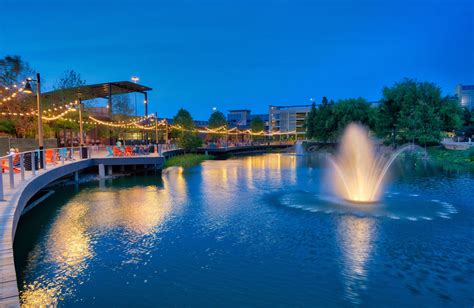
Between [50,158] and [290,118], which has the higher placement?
[290,118]

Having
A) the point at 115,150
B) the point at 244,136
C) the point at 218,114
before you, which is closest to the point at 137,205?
the point at 115,150

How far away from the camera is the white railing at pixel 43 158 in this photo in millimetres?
13252

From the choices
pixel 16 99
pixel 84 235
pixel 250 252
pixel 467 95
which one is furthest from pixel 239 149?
pixel 467 95

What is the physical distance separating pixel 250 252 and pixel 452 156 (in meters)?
38.9

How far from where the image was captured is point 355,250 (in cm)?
979

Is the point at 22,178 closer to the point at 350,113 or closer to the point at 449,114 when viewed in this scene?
the point at 449,114

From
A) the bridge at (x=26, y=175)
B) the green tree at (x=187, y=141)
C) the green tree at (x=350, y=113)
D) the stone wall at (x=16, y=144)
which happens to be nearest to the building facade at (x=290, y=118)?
the green tree at (x=350, y=113)

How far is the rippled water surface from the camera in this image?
7363mm

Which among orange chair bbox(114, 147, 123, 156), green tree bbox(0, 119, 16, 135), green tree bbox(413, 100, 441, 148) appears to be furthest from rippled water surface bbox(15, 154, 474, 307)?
green tree bbox(413, 100, 441, 148)

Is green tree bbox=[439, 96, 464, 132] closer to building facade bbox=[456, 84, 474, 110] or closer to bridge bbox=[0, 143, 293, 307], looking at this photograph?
bridge bbox=[0, 143, 293, 307]

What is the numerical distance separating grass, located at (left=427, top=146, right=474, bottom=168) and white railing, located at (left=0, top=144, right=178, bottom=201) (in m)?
31.1

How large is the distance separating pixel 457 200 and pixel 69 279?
651 inches

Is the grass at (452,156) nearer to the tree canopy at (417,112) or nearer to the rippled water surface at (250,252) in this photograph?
the tree canopy at (417,112)

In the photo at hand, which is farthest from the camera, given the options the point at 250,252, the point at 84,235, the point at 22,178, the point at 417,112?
the point at 417,112
